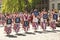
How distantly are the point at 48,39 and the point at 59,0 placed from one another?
150 feet

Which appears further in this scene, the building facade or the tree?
the building facade

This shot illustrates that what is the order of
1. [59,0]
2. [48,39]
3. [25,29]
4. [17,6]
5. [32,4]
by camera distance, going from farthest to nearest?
1. [59,0]
2. [32,4]
3. [17,6]
4. [25,29]
5. [48,39]

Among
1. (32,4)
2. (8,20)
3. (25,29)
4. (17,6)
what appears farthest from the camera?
(32,4)

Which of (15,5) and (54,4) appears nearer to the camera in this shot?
(15,5)

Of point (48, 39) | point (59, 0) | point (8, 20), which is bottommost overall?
point (48, 39)

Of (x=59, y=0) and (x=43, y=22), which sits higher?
(x=59, y=0)

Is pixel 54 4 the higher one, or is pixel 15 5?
pixel 54 4

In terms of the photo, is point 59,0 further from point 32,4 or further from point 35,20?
point 35,20

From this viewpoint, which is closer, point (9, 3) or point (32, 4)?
point (9, 3)

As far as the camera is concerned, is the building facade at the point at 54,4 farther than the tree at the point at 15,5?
Yes

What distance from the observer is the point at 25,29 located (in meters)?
22.3

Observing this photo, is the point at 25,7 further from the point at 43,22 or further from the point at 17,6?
the point at 43,22

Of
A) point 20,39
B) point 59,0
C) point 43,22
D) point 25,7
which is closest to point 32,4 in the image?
point 25,7

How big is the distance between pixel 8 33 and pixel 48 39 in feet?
14.1
